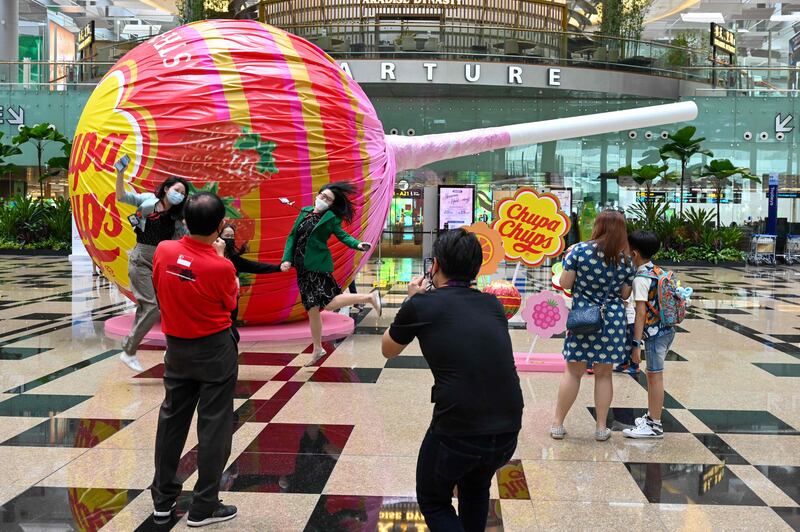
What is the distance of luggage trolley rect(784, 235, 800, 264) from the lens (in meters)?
19.4

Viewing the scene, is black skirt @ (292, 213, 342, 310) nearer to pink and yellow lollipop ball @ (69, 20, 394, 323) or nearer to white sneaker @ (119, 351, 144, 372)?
pink and yellow lollipop ball @ (69, 20, 394, 323)

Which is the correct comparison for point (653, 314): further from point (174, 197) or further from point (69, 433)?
point (69, 433)

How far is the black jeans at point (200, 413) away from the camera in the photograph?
A: 305 centimetres

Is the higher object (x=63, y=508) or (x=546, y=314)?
(x=546, y=314)

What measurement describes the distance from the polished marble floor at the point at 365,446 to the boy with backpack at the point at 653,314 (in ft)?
0.49

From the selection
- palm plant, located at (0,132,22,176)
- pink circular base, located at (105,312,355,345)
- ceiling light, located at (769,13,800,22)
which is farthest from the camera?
ceiling light, located at (769,13,800,22)

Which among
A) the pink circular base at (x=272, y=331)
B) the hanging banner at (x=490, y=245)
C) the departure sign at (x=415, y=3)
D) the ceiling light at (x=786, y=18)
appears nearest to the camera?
the hanging banner at (x=490, y=245)

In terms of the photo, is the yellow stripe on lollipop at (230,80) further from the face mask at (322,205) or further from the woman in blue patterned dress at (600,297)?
the woman in blue patterned dress at (600,297)

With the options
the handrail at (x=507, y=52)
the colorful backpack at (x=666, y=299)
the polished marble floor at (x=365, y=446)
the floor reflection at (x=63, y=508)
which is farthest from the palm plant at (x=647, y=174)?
the floor reflection at (x=63, y=508)

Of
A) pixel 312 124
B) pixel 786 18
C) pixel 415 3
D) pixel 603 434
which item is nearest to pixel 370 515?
pixel 603 434

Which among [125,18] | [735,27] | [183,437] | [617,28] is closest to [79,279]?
[183,437]

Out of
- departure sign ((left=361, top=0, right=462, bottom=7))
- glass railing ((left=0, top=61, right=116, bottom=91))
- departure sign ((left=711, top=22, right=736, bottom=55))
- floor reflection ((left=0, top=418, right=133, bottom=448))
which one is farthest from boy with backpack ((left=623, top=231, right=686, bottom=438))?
glass railing ((left=0, top=61, right=116, bottom=91))

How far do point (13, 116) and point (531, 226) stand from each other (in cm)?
2001

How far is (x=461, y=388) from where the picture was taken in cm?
237
